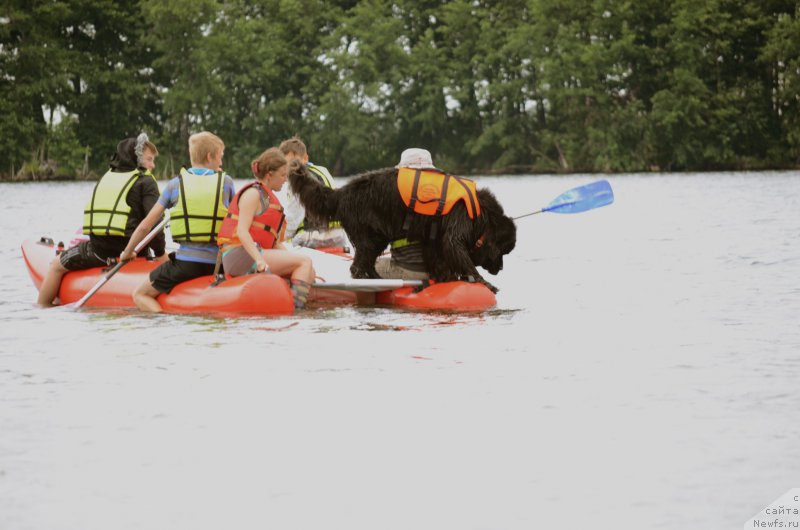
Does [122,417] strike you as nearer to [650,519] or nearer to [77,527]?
[77,527]

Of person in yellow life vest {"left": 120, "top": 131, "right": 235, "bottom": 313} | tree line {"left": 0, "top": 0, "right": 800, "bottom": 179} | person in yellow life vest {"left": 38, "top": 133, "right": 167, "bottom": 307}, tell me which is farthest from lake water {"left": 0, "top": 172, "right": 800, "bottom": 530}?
tree line {"left": 0, "top": 0, "right": 800, "bottom": 179}

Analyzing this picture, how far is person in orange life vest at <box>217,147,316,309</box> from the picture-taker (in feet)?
26.6

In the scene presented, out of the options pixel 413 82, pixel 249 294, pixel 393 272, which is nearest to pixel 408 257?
pixel 393 272

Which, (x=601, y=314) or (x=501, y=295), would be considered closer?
(x=601, y=314)

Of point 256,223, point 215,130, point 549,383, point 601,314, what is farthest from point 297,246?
point 215,130

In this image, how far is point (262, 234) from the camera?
330 inches

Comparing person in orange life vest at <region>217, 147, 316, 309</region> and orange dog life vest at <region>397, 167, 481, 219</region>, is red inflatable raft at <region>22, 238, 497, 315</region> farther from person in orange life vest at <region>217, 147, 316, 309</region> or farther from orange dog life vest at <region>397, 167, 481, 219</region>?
orange dog life vest at <region>397, 167, 481, 219</region>

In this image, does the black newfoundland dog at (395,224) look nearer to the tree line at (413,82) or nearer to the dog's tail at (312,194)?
the dog's tail at (312,194)

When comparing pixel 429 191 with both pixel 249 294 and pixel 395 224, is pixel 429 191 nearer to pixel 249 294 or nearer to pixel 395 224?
pixel 395 224

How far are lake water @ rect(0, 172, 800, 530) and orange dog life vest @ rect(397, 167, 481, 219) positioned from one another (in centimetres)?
73

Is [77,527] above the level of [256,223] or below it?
below

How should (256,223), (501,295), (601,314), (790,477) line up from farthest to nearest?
(501,295) < (601,314) < (256,223) < (790,477)

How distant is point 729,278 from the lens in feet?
37.2

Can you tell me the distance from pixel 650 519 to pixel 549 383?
2.09 m
